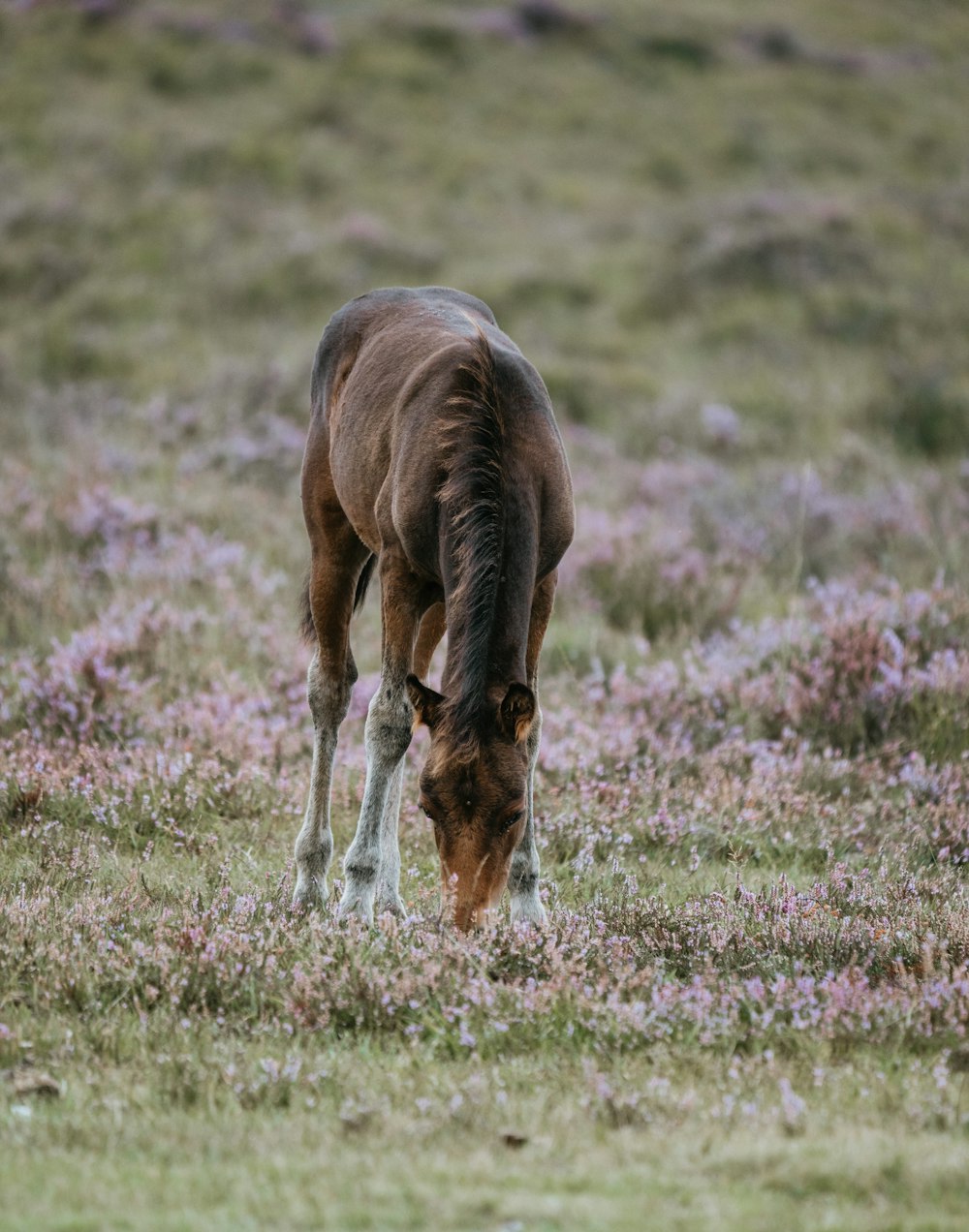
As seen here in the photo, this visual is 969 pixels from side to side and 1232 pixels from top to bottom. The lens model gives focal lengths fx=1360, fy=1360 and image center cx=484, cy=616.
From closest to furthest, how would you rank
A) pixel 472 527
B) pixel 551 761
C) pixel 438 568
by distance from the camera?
pixel 472 527 → pixel 438 568 → pixel 551 761

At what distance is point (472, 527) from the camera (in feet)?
14.3

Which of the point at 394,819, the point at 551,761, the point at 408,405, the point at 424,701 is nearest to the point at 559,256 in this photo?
the point at 551,761

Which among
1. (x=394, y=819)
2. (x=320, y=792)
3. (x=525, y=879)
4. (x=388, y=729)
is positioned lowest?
(x=320, y=792)

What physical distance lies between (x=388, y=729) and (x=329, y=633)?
0.92 meters

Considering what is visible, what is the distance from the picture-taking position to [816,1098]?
11.2 ft

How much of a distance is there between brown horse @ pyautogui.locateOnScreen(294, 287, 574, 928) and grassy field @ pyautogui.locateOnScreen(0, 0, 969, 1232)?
0.30 m

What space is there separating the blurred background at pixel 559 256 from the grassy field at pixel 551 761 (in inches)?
3.6

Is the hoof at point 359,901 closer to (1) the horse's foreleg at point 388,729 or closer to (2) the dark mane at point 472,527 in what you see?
(1) the horse's foreleg at point 388,729

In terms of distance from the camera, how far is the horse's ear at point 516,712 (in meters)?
4.05

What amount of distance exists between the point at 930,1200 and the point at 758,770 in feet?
11.6

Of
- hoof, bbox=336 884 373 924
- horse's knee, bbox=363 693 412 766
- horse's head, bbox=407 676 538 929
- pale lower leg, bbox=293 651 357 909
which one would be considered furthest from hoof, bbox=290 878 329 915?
horse's head, bbox=407 676 538 929

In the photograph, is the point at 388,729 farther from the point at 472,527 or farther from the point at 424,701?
the point at 472,527

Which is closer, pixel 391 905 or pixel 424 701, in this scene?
pixel 424 701

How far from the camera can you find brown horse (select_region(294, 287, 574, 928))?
4.10 m
